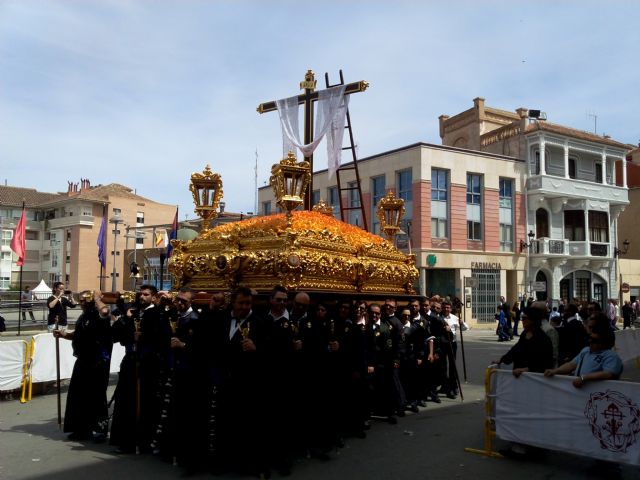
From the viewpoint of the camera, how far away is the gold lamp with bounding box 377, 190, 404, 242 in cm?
1045

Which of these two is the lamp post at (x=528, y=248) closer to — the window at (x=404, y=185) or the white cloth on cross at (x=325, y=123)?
the window at (x=404, y=185)

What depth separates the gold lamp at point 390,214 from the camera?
34.3ft

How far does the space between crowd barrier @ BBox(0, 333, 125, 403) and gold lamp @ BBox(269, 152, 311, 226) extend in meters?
3.96

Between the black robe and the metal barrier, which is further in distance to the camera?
the black robe

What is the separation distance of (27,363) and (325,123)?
597cm

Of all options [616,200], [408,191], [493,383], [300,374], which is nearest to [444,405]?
[493,383]

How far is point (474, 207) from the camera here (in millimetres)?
28625

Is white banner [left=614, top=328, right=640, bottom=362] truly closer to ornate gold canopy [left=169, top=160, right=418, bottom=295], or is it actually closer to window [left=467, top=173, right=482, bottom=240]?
ornate gold canopy [left=169, top=160, right=418, bottom=295]

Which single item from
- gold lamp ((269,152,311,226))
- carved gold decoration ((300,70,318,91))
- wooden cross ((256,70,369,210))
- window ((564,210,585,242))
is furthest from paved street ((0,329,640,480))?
window ((564,210,585,242))

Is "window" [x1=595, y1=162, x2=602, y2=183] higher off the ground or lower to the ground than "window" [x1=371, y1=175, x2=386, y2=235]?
higher

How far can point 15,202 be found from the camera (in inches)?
2237

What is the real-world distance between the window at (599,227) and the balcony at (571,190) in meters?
0.93

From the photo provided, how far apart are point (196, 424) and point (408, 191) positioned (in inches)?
911

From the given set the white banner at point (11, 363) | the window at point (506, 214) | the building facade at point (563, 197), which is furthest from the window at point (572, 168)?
the white banner at point (11, 363)
